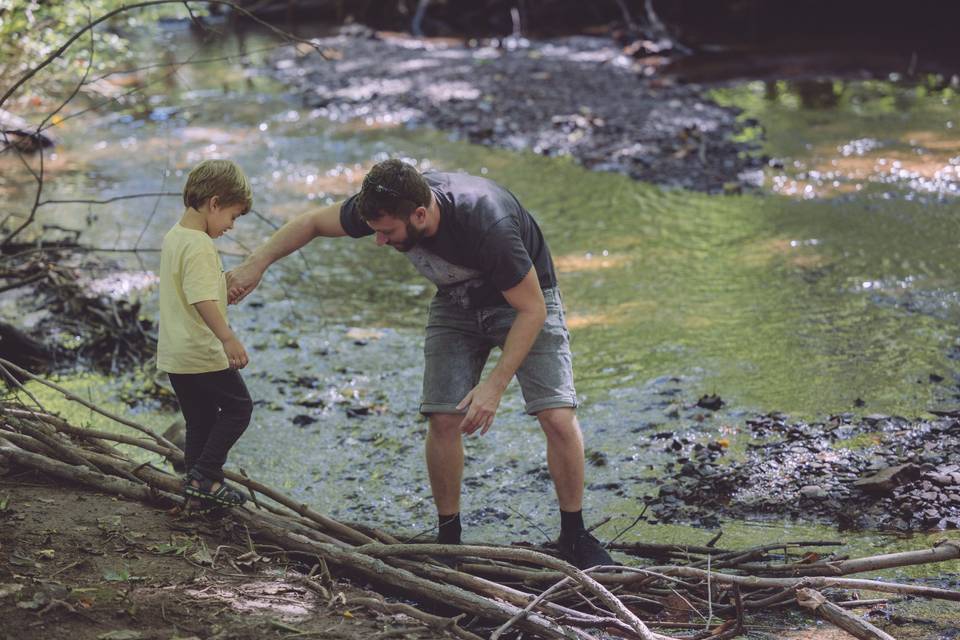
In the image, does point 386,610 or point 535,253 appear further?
point 535,253

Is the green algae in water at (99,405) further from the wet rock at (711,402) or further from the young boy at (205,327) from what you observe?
the wet rock at (711,402)

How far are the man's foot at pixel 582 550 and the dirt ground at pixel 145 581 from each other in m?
0.91

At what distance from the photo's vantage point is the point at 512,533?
5020 millimetres

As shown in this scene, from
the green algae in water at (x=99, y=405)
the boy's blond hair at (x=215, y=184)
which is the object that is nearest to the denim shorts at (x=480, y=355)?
the boy's blond hair at (x=215, y=184)

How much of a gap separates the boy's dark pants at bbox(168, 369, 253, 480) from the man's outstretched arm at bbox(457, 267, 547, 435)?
36.1 inches

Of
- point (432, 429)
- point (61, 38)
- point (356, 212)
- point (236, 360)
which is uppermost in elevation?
point (61, 38)

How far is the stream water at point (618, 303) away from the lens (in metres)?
5.73

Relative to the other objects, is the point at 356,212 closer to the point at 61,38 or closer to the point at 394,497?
the point at 394,497

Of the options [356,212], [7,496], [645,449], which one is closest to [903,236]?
[645,449]

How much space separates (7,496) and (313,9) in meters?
24.6

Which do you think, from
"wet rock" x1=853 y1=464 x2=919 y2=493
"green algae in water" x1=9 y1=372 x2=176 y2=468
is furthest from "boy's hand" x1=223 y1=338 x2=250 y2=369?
"wet rock" x1=853 y1=464 x2=919 y2=493

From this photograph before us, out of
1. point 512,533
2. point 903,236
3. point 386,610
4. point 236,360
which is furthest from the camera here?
point 903,236

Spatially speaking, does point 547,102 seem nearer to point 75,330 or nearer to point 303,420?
point 75,330

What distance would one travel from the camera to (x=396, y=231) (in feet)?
13.4
